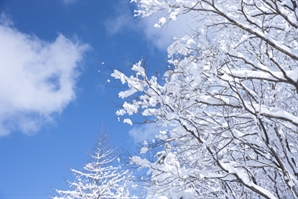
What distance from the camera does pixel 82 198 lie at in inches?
374

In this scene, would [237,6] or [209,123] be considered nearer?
[237,6]

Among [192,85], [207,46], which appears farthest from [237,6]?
[192,85]


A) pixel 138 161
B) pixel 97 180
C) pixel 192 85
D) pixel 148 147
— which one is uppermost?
pixel 97 180

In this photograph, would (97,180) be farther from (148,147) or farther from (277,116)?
(277,116)

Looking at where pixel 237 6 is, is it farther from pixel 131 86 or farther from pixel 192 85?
pixel 131 86

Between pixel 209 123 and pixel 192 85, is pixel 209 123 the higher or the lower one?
the lower one

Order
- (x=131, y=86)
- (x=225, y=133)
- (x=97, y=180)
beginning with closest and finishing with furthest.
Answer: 1. (x=225, y=133)
2. (x=131, y=86)
3. (x=97, y=180)

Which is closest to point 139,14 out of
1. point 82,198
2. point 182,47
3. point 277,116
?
point 182,47

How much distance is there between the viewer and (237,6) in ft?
12.3

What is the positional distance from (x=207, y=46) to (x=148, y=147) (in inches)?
79.2

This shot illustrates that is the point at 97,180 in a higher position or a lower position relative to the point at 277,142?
higher

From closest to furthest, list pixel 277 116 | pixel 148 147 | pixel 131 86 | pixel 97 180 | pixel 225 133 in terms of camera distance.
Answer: pixel 277 116
pixel 225 133
pixel 131 86
pixel 148 147
pixel 97 180

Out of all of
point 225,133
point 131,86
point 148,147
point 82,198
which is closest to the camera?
point 225,133

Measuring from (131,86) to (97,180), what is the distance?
24.8 feet
